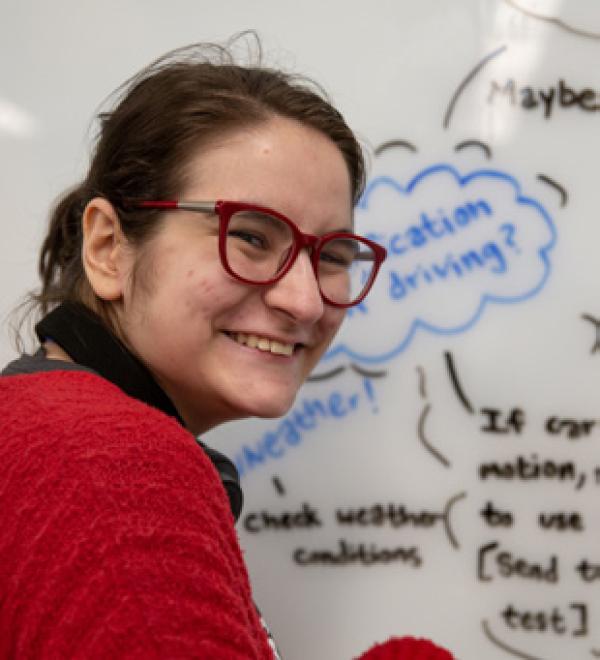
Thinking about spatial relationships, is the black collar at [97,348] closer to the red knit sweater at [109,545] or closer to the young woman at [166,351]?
the young woman at [166,351]

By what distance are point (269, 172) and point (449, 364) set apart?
398 millimetres

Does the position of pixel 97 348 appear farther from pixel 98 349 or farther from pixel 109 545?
pixel 109 545

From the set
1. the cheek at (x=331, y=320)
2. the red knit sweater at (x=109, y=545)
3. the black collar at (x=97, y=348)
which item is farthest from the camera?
the cheek at (x=331, y=320)

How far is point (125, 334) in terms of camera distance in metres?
0.65

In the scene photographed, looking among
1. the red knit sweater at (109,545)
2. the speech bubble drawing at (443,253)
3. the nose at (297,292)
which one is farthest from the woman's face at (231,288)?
the speech bubble drawing at (443,253)

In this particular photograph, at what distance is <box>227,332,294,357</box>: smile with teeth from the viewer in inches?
24.9

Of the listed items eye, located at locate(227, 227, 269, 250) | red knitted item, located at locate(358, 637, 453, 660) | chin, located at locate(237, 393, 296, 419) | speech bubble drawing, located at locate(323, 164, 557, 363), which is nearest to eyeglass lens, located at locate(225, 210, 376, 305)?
eye, located at locate(227, 227, 269, 250)

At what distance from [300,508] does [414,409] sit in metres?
0.19

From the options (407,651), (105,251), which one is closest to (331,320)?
(105,251)

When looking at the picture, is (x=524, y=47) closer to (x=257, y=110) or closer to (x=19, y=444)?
(x=257, y=110)

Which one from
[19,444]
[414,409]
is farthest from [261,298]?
[414,409]

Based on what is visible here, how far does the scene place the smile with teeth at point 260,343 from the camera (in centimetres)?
63

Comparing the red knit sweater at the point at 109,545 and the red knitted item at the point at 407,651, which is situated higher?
the red knit sweater at the point at 109,545

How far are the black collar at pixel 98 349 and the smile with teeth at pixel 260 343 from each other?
0.08 metres
